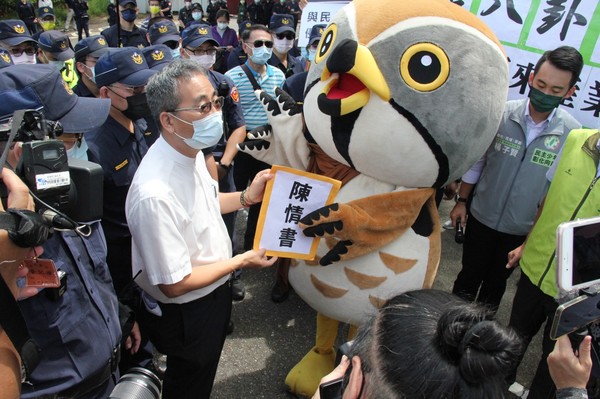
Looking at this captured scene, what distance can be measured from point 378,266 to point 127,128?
1.67 metres

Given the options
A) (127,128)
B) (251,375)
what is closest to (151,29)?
(127,128)

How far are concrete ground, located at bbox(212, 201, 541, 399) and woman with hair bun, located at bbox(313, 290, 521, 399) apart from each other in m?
1.88

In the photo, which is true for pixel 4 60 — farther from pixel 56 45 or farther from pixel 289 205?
pixel 289 205

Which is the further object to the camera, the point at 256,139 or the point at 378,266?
the point at 256,139

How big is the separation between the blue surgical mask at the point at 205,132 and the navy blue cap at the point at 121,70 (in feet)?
3.33

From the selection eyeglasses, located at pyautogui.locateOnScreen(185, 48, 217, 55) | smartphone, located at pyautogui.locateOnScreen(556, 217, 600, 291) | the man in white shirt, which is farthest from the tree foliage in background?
smartphone, located at pyautogui.locateOnScreen(556, 217, 600, 291)

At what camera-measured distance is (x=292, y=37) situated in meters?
5.63

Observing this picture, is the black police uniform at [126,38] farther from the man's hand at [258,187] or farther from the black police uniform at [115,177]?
the man's hand at [258,187]

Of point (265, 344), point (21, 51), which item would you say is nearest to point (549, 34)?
point (265, 344)

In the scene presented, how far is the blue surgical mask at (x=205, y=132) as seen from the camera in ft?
6.18

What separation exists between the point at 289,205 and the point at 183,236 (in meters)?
0.51

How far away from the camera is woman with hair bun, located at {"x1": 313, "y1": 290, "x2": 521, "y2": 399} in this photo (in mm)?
875

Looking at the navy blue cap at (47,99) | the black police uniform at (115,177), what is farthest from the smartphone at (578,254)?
the black police uniform at (115,177)

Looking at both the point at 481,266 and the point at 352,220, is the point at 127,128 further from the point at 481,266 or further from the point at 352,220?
the point at 481,266
